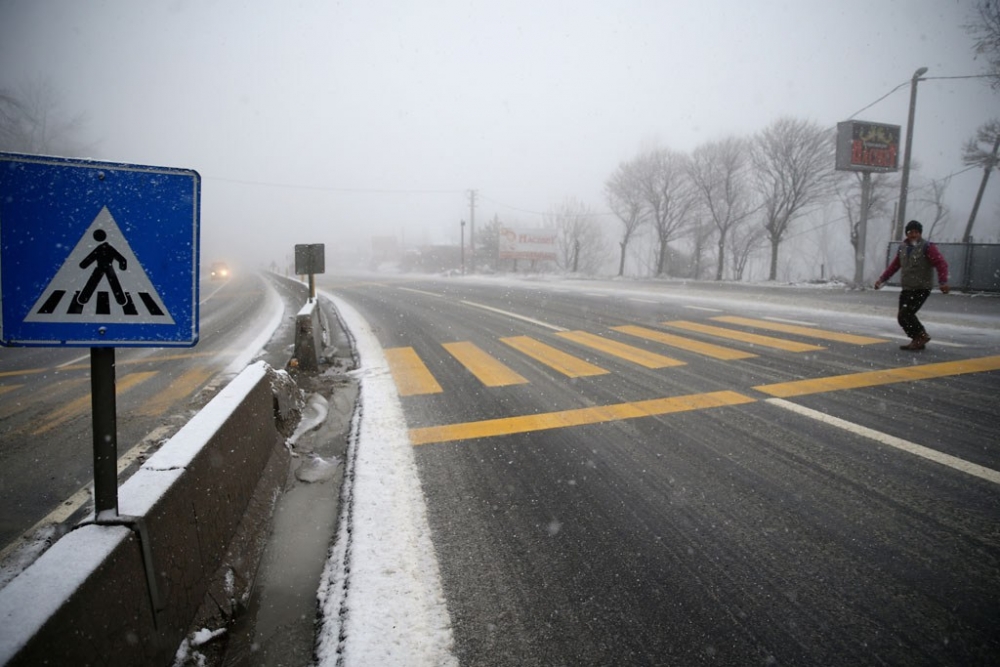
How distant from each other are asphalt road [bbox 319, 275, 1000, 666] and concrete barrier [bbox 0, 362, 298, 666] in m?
1.05

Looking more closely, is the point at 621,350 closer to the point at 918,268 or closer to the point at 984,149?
the point at 918,268

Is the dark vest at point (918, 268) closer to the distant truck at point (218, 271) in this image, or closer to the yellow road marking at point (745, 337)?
the yellow road marking at point (745, 337)

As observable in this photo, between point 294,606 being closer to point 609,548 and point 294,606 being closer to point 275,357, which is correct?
point 609,548

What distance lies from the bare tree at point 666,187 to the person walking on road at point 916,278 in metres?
36.2

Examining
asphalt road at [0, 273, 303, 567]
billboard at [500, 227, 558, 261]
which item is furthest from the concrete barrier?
billboard at [500, 227, 558, 261]

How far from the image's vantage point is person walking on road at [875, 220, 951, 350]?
6.43 m

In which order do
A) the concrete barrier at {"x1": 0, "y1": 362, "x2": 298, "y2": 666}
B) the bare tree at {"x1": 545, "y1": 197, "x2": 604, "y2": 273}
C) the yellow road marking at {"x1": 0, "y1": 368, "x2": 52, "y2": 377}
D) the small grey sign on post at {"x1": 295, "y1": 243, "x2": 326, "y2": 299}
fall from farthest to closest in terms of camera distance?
the bare tree at {"x1": 545, "y1": 197, "x2": 604, "y2": 273} → the small grey sign on post at {"x1": 295, "y1": 243, "x2": 326, "y2": 299} → the yellow road marking at {"x1": 0, "y1": 368, "x2": 52, "y2": 377} → the concrete barrier at {"x1": 0, "y1": 362, "x2": 298, "y2": 666}

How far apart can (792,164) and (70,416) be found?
130ft

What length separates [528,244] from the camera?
47312 millimetres

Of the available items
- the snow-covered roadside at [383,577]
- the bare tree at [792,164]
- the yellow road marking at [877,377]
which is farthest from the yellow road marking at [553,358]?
the bare tree at [792,164]

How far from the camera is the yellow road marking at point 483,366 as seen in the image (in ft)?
18.4

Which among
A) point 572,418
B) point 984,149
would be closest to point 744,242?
point 984,149

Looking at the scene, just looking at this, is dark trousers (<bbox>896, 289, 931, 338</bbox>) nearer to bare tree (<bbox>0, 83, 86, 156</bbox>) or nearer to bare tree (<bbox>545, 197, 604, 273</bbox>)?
bare tree (<bbox>0, 83, 86, 156</bbox>)

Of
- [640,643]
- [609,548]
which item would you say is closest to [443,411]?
[609,548]
